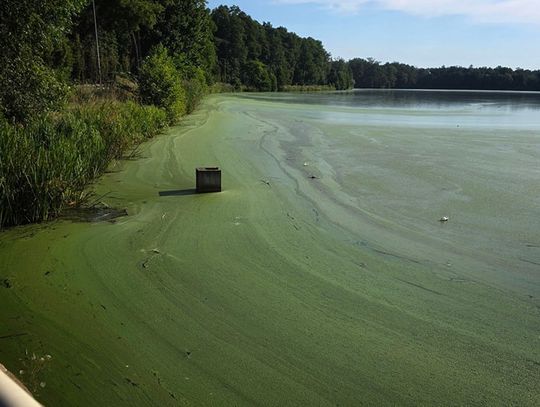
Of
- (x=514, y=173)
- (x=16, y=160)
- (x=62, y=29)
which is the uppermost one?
(x=62, y=29)

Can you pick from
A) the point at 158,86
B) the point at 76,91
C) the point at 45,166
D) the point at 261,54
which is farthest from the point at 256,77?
the point at 45,166

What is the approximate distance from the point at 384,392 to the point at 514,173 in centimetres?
Result: 622

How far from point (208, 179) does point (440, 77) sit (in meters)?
110

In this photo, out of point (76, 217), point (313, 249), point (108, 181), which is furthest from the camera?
point (108, 181)

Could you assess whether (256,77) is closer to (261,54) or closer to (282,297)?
(261,54)

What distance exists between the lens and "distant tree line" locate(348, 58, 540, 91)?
88.0 m

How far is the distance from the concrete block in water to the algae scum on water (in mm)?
183

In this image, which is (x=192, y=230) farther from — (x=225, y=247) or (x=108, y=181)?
(x=108, y=181)

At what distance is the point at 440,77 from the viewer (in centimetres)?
10731

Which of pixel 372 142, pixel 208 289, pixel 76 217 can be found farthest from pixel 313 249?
pixel 372 142

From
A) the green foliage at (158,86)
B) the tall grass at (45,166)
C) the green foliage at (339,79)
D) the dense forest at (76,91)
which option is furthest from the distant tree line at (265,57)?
the tall grass at (45,166)

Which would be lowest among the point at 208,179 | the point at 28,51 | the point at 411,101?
the point at 411,101

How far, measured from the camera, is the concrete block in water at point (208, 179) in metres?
5.97

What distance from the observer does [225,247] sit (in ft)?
13.8
